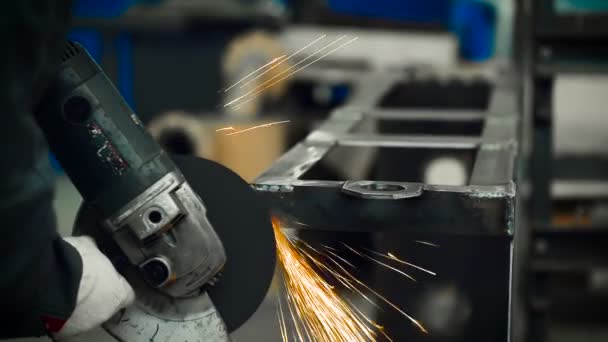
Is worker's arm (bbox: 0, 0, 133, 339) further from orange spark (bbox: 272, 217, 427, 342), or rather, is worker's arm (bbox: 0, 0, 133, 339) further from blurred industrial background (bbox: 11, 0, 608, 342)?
orange spark (bbox: 272, 217, 427, 342)

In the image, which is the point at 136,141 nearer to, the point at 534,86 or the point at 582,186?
the point at 534,86

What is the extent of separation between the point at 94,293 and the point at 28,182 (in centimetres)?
29

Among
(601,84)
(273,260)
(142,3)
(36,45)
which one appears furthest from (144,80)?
(36,45)

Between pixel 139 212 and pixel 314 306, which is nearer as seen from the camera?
pixel 139 212

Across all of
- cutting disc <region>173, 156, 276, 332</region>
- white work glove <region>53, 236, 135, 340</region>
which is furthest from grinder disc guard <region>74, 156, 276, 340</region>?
white work glove <region>53, 236, 135, 340</region>

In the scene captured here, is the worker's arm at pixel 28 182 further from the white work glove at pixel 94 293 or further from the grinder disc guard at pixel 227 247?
the grinder disc guard at pixel 227 247

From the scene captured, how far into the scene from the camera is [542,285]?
9.49 feet

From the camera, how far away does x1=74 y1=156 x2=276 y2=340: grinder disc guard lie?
1.42 metres

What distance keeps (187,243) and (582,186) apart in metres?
2.37

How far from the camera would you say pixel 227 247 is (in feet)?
4.78

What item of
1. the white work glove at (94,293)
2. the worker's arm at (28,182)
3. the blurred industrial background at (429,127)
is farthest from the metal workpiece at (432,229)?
the worker's arm at (28,182)

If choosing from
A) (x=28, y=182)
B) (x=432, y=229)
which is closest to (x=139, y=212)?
(x=28, y=182)

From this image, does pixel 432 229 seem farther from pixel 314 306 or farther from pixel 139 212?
pixel 139 212

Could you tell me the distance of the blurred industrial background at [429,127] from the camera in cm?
133
